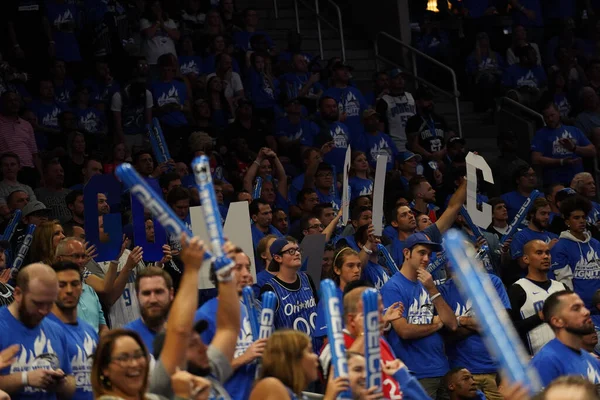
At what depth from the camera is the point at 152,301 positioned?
236 inches

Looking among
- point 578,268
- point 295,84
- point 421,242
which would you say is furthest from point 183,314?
point 295,84

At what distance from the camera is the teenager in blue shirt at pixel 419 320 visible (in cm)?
846

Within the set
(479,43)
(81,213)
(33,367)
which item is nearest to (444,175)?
(479,43)

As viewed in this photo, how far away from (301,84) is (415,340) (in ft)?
21.6

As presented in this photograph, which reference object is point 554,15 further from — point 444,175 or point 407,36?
point 444,175

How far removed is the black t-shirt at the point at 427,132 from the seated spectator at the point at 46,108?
427 centimetres

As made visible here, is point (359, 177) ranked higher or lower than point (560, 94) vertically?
lower

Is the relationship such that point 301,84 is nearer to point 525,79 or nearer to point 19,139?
point 525,79

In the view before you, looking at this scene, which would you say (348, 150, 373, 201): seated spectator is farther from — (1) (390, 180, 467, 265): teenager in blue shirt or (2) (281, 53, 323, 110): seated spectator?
(2) (281, 53, 323, 110): seated spectator

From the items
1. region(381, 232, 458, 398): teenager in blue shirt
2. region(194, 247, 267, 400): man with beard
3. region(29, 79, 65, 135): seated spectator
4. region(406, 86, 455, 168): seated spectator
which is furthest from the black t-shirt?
region(194, 247, 267, 400): man with beard

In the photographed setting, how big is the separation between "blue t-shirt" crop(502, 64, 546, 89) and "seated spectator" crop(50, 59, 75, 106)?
6256 millimetres

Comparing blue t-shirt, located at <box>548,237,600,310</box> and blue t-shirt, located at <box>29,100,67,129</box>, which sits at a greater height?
blue t-shirt, located at <box>29,100,67,129</box>

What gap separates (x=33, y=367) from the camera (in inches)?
238

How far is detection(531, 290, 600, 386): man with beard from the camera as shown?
22.3ft
